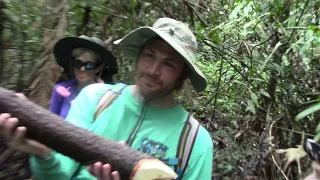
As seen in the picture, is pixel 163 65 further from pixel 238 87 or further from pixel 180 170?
pixel 238 87

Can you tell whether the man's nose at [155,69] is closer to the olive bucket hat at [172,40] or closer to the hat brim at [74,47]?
the olive bucket hat at [172,40]

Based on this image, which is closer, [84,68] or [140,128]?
[140,128]

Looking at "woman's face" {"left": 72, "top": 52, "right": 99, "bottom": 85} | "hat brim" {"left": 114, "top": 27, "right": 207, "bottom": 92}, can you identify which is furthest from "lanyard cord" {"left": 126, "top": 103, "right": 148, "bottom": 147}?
"woman's face" {"left": 72, "top": 52, "right": 99, "bottom": 85}

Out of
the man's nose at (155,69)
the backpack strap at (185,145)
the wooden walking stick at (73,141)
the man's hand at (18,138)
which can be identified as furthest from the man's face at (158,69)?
the man's hand at (18,138)

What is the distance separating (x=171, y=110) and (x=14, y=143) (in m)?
0.79

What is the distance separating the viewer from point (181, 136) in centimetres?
186

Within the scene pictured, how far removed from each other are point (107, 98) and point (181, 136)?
43 cm

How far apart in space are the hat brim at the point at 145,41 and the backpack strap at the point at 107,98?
0.80ft

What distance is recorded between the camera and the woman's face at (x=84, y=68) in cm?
319

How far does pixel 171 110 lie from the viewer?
1.96 meters

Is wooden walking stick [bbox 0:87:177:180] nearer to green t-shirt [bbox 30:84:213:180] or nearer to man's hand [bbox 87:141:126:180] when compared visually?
man's hand [bbox 87:141:126:180]

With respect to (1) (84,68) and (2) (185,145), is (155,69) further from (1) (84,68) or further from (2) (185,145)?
(1) (84,68)

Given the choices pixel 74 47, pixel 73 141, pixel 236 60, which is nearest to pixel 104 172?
pixel 73 141

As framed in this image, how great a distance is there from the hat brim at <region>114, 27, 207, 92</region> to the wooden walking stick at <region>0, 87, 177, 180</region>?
1.85ft
